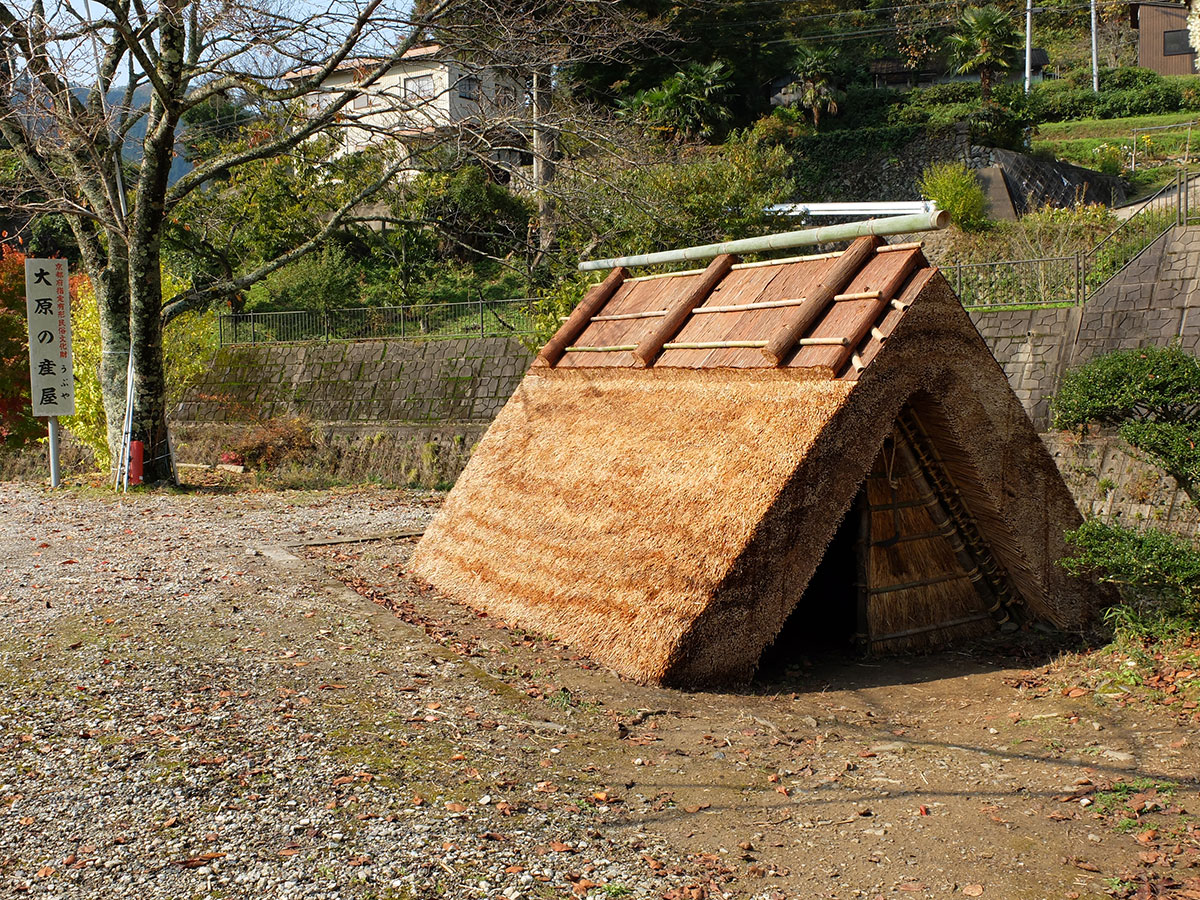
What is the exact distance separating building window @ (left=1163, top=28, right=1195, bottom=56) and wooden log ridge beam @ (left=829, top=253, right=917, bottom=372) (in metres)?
47.3

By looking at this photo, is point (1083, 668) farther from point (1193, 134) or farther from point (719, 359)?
point (1193, 134)

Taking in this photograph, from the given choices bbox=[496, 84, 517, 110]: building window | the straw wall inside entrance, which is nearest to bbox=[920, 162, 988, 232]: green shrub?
bbox=[496, 84, 517, 110]: building window

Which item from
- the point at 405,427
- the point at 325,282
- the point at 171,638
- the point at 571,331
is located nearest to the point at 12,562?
the point at 171,638

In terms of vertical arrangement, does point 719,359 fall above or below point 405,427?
above

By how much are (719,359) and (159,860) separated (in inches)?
185

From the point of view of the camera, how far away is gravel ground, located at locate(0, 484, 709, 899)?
385 centimetres

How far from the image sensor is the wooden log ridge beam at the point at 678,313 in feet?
25.5

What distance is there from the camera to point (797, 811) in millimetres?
4453

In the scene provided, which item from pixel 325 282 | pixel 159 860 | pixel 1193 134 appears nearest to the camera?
pixel 159 860

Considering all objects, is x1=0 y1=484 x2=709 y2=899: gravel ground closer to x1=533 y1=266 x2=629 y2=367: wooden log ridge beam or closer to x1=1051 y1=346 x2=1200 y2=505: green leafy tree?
x1=533 y1=266 x2=629 y2=367: wooden log ridge beam

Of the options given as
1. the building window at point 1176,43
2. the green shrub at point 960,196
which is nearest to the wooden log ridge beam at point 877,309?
the green shrub at point 960,196

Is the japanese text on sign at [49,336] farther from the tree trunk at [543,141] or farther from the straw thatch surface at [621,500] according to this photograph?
the straw thatch surface at [621,500]

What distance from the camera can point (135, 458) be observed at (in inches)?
574

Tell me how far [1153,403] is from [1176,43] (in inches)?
1823
